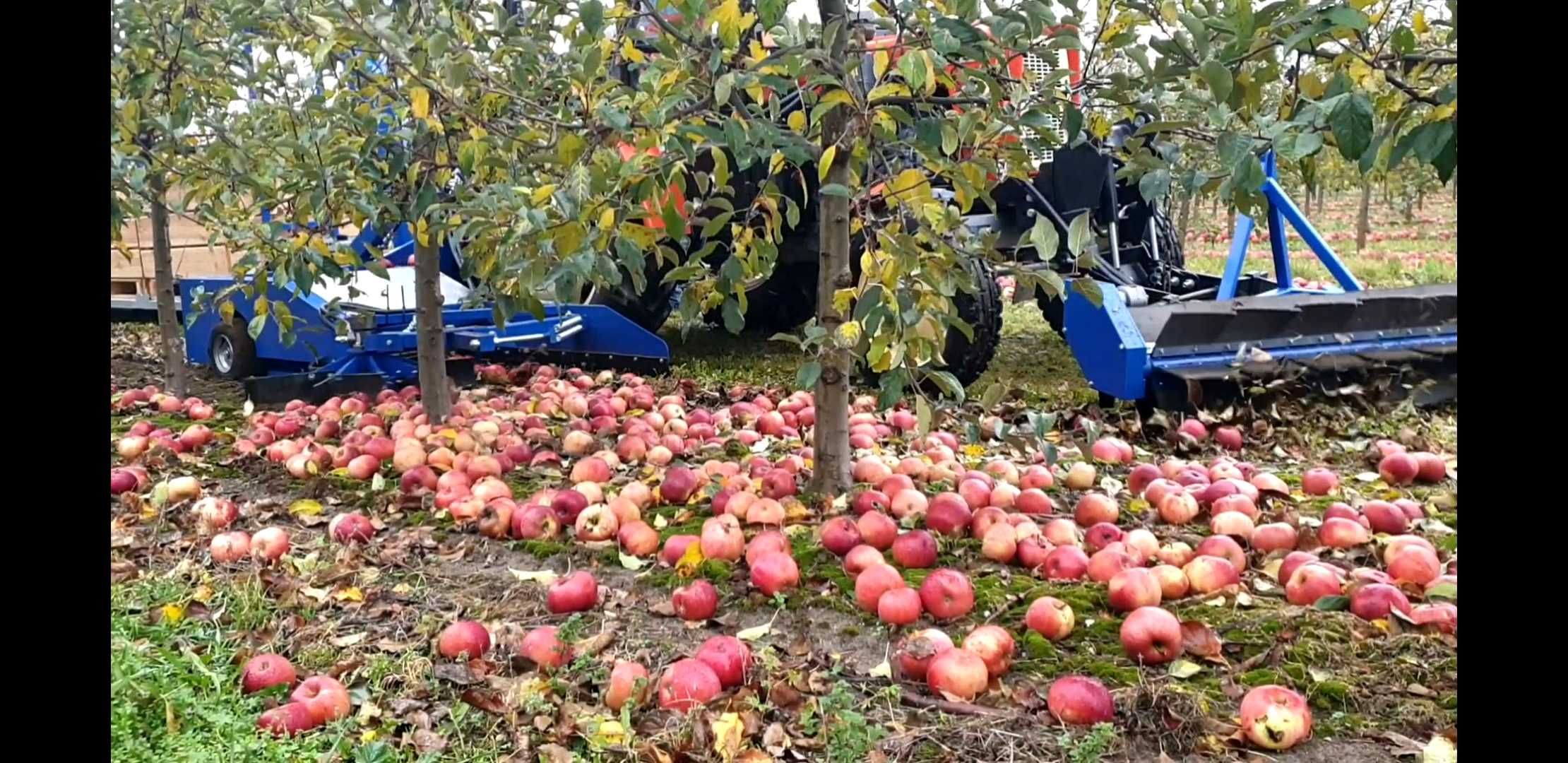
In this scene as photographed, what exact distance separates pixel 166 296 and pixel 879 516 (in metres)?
3.95

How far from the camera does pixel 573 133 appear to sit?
2299mm

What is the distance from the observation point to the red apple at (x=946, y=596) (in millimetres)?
2264

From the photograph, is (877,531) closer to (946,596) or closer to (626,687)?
(946,596)

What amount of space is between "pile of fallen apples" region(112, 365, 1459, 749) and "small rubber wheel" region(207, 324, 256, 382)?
1546mm

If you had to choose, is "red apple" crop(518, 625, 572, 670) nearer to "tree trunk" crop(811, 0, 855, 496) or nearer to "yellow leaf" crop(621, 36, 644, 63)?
"tree trunk" crop(811, 0, 855, 496)

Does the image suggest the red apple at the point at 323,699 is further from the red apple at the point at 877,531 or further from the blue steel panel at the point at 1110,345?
the blue steel panel at the point at 1110,345

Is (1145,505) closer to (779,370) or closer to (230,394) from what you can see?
(779,370)

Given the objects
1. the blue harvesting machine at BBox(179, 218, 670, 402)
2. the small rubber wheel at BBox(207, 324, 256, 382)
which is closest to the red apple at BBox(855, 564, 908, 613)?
the blue harvesting machine at BBox(179, 218, 670, 402)

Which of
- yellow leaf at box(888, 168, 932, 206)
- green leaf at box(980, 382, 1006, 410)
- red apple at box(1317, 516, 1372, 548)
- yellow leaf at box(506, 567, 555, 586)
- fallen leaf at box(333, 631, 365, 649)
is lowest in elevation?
fallen leaf at box(333, 631, 365, 649)

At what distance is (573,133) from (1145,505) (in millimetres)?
1952

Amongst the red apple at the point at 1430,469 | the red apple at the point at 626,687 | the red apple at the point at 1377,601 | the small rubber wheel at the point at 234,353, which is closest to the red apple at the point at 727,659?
the red apple at the point at 626,687

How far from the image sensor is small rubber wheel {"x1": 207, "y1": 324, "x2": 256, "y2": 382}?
589cm
